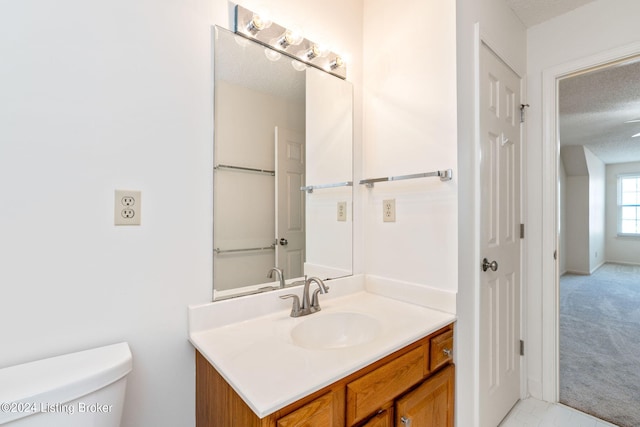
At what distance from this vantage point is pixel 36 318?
2.73 ft

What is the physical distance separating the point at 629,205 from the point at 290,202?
8.75 m

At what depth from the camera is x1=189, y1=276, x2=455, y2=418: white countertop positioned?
2.45ft

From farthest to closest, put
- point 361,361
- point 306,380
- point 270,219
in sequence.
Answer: point 270,219
point 361,361
point 306,380

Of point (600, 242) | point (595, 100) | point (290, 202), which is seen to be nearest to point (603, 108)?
point (595, 100)

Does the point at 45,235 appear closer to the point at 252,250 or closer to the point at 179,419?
the point at 252,250

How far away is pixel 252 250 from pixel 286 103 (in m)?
0.71

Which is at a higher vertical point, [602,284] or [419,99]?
[419,99]

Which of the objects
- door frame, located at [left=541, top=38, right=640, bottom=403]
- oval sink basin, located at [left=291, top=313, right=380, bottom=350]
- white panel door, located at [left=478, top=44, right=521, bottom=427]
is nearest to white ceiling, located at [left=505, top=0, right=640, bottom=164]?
door frame, located at [left=541, top=38, right=640, bottom=403]

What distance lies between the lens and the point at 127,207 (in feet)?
3.18

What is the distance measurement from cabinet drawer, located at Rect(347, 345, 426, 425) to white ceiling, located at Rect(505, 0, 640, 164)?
2049mm

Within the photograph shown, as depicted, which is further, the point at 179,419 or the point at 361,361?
the point at 179,419

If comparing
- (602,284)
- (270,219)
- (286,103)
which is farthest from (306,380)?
(602,284)

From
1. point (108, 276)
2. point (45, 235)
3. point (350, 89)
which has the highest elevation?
point (350, 89)

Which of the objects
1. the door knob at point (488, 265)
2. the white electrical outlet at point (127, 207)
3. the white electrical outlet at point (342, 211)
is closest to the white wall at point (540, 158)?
the door knob at point (488, 265)
